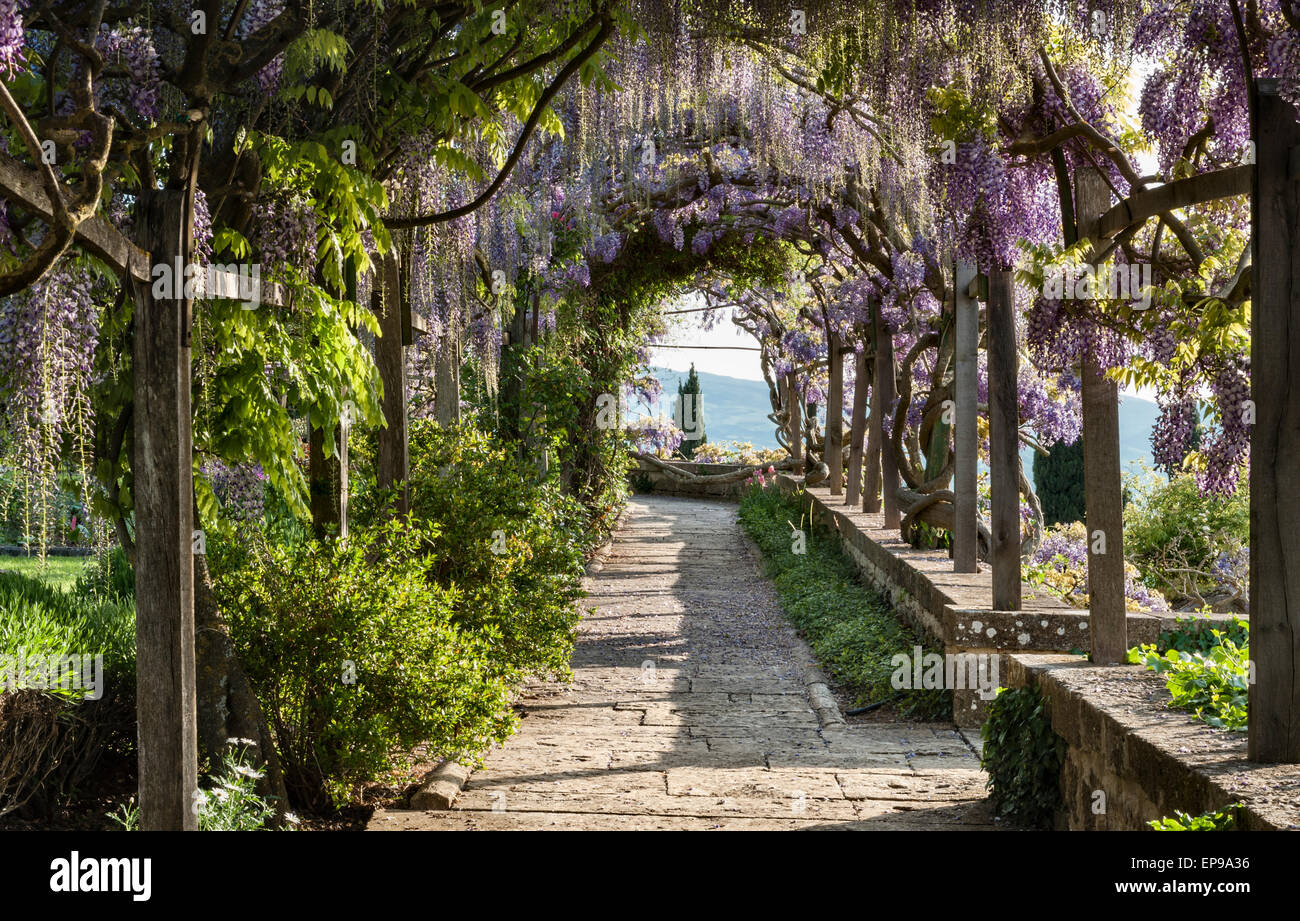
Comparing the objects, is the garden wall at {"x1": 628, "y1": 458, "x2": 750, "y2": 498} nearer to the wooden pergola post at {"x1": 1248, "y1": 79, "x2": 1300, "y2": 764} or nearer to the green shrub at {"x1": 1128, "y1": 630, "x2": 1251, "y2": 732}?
the green shrub at {"x1": 1128, "y1": 630, "x2": 1251, "y2": 732}

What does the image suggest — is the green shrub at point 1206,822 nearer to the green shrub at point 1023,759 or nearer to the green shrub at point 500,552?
the green shrub at point 1023,759

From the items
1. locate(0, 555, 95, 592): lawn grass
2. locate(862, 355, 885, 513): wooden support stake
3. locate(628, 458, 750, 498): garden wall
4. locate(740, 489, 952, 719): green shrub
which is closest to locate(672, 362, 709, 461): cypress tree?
locate(628, 458, 750, 498): garden wall

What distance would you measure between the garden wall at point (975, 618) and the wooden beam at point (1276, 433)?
184 cm

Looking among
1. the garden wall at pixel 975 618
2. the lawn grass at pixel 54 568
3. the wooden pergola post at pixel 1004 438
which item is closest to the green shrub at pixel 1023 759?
the garden wall at pixel 975 618

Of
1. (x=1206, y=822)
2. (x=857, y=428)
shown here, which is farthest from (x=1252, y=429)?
(x=857, y=428)

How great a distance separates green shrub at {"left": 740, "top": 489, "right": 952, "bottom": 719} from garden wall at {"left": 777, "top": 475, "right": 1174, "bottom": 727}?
0.16m

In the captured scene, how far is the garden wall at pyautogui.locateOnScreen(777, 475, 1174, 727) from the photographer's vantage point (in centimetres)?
585

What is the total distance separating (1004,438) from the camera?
5.93 m

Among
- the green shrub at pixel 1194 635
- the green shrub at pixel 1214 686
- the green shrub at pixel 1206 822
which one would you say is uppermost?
the green shrub at pixel 1214 686

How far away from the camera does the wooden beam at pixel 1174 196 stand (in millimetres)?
3314

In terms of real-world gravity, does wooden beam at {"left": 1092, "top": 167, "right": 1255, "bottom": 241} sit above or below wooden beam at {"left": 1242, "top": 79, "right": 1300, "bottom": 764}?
above

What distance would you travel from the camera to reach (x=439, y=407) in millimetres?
8688

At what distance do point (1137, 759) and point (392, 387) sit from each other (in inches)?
161

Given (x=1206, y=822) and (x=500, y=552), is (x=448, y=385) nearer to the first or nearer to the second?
(x=500, y=552)
